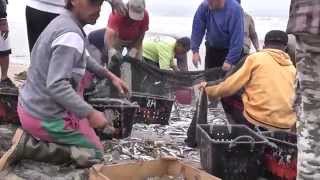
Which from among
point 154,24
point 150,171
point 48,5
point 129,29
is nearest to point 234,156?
point 150,171

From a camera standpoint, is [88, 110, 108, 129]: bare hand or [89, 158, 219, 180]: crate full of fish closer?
[88, 110, 108, 129]: bare hand

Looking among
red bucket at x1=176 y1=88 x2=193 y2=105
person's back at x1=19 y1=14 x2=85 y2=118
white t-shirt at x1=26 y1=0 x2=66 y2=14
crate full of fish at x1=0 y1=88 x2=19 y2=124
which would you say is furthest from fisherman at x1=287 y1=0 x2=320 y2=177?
red bucket at x1=176 y1=88 x2=193 y2=105

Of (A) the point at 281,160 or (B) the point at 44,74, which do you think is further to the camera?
(A) the point at 281,160

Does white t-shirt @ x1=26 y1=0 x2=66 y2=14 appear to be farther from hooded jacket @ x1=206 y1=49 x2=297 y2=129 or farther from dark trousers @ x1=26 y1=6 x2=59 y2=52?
hooded jacket @ x1=206 y1=49 x2=297 y2=129

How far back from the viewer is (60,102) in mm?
3730

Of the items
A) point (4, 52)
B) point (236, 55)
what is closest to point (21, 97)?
point (4, 52)

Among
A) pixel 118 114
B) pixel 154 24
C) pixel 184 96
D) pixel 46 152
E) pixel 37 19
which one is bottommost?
pixel 46 152

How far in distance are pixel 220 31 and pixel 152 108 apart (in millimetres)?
1627

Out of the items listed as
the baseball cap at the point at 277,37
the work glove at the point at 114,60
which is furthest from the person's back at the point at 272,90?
the work glove at the point at 114,60

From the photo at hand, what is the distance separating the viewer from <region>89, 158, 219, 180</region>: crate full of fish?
12.2 ft

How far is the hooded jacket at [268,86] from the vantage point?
4695mm

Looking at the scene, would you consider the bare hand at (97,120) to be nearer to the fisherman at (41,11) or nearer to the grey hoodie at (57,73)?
the grey hoodie at (57,73)

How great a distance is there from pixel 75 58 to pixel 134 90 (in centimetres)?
275

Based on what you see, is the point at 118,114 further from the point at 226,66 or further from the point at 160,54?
the point at 160,54
